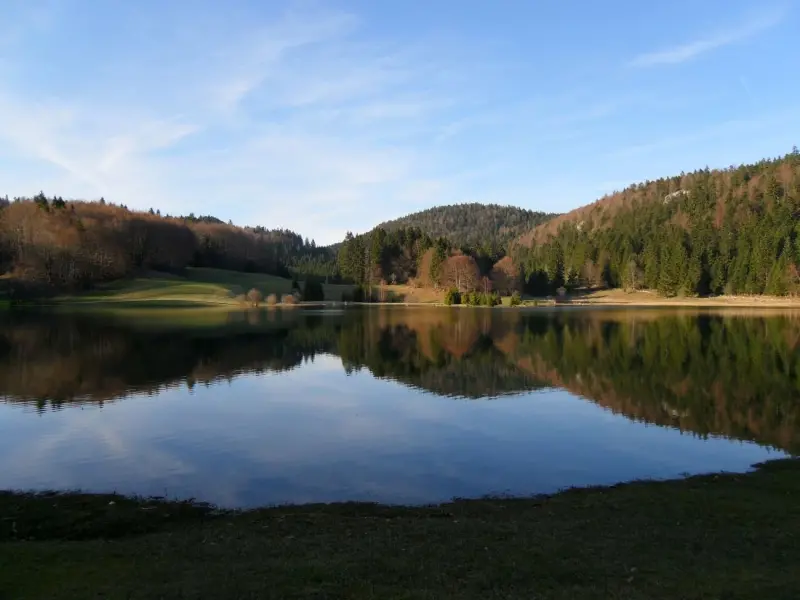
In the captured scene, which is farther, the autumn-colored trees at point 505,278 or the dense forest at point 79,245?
the autumn-colored trees at point 505,278

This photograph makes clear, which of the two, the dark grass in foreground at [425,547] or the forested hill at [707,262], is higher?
the forested hill at [707,262]

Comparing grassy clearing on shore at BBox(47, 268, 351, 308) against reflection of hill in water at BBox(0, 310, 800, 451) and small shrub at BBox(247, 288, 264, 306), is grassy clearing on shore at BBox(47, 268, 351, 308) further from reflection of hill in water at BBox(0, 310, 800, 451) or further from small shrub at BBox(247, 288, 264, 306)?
reflection of hill in water at BBox(0, 310, 800, 451)

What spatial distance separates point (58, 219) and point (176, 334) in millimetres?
108032

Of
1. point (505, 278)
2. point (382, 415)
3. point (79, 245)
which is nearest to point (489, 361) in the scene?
point (382, 415)

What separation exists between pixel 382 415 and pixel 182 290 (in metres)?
130

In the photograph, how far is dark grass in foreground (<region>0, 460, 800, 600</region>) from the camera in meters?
9.34

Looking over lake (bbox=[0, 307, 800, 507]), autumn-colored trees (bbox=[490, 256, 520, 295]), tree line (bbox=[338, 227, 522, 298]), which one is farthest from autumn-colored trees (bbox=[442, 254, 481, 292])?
lake (bbox=[0, 307, 800, 507])

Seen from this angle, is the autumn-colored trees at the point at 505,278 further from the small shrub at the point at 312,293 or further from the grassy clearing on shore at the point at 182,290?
the small shrub at the point at 312,293

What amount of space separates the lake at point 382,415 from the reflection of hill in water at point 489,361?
24 cm

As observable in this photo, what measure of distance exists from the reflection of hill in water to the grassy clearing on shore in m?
60.1

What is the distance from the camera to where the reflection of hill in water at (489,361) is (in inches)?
1222

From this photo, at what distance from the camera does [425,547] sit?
11.6 metres

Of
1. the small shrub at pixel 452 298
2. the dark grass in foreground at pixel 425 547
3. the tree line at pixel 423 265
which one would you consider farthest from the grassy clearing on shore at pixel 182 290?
the dark grass in foreground at pixel 425 547

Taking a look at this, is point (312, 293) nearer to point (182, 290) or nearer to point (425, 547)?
point (182, 290)
